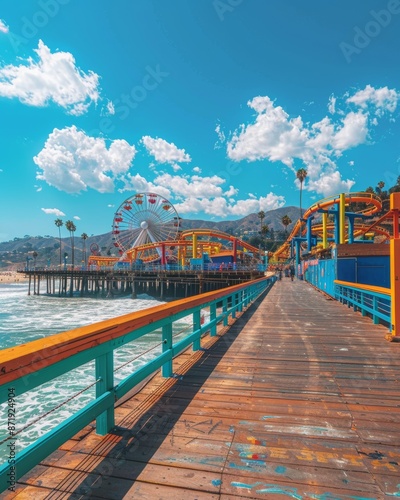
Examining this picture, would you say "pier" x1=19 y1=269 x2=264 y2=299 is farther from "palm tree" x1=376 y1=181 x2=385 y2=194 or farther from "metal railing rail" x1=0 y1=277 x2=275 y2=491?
"palm tree" x1=376 y1=181 x2=385 y2=194

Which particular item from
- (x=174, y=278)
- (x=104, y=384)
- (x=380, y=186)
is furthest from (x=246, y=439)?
(x=380, y=186)

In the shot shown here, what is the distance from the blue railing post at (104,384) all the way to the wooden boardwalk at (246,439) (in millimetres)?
82

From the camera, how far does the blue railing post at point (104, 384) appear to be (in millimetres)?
2725

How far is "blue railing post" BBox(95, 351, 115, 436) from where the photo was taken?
272 centimetres

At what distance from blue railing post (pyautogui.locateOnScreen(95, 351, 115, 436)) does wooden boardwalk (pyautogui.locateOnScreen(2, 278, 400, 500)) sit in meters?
0.08

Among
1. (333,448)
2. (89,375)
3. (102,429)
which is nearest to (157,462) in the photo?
(102,429)

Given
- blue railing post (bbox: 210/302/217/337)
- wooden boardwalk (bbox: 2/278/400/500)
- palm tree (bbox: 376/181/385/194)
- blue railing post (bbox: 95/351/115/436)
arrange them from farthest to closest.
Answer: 1. palm tree (bbox: 376/181/385/194)
2. blue railing post (bbox: 210/302/217/337)
3. blue railing post (bbox: 95/351/115/436)
4. wooden boardwalk (bbox: 2/278/400/500)

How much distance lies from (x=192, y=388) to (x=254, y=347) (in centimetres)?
250

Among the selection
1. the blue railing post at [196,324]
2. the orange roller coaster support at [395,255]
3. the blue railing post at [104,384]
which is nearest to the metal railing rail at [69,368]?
the blue railing post at [104,384]

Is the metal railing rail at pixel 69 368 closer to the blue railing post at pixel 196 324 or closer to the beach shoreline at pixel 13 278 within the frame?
the blue railing post at pixel 196 324

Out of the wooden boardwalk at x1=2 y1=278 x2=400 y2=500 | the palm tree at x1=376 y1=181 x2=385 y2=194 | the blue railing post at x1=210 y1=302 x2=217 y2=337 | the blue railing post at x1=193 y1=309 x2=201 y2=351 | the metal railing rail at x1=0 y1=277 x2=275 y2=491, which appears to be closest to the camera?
the metal railing rail at x1=0 y1=277 x2=275 y2=491

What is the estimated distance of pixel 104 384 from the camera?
2760mm

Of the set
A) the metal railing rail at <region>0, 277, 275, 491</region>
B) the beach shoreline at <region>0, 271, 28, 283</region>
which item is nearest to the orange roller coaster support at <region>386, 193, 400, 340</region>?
the metal railing rail at <region>0, 277, 275, 491</region>

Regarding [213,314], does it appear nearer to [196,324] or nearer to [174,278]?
[196,324]
